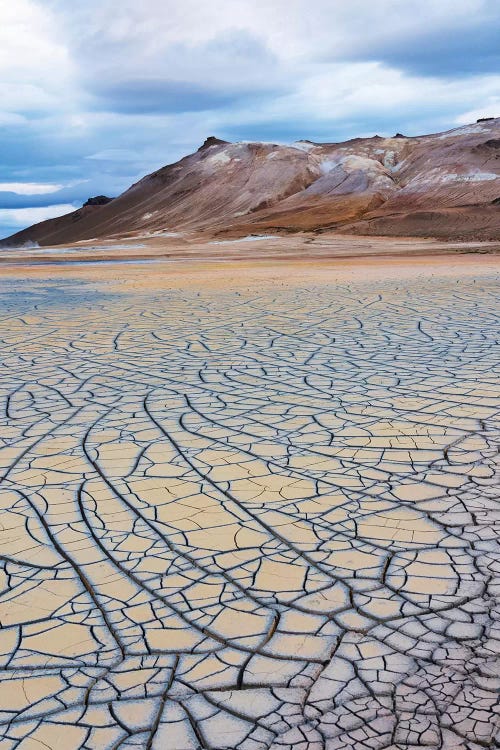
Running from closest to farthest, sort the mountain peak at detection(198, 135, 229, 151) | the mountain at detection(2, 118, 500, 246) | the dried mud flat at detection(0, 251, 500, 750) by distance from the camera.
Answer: the dried mud flat at detection(0, 251, 500, 750), the mountain at detection(2, 118, 500, 246), the mountain peak at detection(198, 135, 229, 151)

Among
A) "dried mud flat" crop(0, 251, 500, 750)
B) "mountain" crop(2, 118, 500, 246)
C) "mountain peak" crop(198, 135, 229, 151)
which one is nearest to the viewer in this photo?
"dried mud flat" crop(0, 251, 500, 750)

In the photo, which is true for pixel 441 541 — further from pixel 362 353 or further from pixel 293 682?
pixel 362 353

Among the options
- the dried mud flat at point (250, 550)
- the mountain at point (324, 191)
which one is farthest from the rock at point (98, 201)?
the dried mud flat at point (250, 550)

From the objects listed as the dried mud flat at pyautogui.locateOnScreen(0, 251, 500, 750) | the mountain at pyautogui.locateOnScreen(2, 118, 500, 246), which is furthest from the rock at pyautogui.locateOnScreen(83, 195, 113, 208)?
the dried mud flat at pyautogui.locateOnScreen(0, 251, 500, 750)

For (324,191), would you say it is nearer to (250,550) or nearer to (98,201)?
(98,201)

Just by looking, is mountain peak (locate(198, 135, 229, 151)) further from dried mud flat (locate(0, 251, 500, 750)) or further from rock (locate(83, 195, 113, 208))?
dried mud flat (locate(0, 251, 500, 750))

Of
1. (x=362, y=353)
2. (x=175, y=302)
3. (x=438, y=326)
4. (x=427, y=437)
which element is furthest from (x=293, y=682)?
(x=175, y=302)

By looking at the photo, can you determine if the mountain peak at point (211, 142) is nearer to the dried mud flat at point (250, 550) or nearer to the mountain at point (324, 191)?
the mountain at point (324, 191)

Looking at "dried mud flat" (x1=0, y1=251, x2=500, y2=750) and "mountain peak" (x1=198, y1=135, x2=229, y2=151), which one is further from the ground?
"mountain peak" (x1=198, y1=135, x2=229, y2=151)
